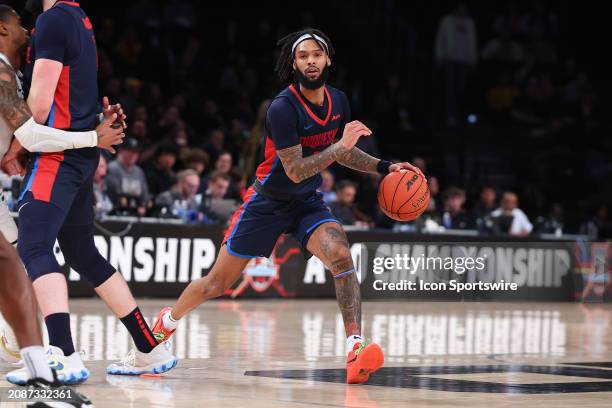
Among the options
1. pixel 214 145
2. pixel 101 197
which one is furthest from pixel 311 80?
pixel 214 145

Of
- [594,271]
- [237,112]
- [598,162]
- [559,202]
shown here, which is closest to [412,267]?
[594,271]

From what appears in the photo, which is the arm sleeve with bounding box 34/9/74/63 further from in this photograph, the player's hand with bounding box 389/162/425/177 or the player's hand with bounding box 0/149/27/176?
the player's hand with bounding box 389/162/425/177

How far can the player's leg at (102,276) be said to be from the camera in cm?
675

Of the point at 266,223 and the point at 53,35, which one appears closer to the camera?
the point at 53,35

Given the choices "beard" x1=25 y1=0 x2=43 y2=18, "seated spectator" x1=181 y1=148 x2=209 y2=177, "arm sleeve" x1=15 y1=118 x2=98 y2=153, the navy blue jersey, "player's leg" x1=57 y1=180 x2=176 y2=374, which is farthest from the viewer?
"seated spectator" x1=181 y1=148 x2=209 y2=177

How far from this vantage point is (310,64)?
7.31 metres

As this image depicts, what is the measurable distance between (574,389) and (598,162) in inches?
635

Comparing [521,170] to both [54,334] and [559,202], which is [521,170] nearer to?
[559,202]

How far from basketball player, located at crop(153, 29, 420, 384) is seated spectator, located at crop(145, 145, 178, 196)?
315 inches

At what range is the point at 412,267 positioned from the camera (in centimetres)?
1587

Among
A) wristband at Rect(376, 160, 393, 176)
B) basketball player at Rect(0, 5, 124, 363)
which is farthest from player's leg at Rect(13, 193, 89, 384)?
wristband at Rect(376, 160, 393, 176)

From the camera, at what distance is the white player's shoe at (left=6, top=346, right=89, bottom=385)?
20.6 ft

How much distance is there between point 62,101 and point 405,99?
55.4ft

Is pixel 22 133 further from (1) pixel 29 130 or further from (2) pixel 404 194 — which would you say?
(2) pixel 404 194
